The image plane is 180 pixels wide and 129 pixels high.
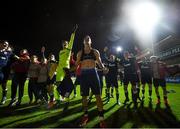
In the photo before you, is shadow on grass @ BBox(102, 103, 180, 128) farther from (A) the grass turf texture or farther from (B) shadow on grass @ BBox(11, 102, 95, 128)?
(B) shadow on grass @ BBox(11, 102, 95, 128)

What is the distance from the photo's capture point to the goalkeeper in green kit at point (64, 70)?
1017 centimetres

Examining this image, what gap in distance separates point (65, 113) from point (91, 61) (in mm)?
2747

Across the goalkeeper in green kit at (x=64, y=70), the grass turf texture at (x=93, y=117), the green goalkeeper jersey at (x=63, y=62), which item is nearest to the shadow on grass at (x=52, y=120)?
the grass turf texture at (x=93, y=117)

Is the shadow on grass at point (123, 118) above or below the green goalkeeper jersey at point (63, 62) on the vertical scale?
below

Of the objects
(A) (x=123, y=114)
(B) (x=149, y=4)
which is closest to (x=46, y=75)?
(A) (x=123, y=114)

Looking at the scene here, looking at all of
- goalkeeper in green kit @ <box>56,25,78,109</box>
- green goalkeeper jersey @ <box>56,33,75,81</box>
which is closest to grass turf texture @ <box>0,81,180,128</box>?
goalkeeper in green kit @ <box>56,25,78,109</box>

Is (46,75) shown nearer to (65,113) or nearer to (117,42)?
(65,113)

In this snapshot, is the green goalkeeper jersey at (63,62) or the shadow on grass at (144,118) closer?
the shadow on grass at (144,118)

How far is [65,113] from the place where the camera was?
9.29 m

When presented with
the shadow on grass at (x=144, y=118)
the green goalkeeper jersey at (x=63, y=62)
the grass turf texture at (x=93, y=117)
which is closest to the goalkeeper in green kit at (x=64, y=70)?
the green goalkeeper jersey at (x=63, y=62)

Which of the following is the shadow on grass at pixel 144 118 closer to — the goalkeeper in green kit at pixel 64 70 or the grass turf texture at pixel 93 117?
the grass turf texture at pixel 93 117

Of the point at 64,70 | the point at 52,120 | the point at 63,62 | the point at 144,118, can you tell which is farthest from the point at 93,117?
the point at 63,62

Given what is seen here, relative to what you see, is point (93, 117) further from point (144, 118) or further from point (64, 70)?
point (64, 70)

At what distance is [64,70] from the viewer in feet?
34.0
